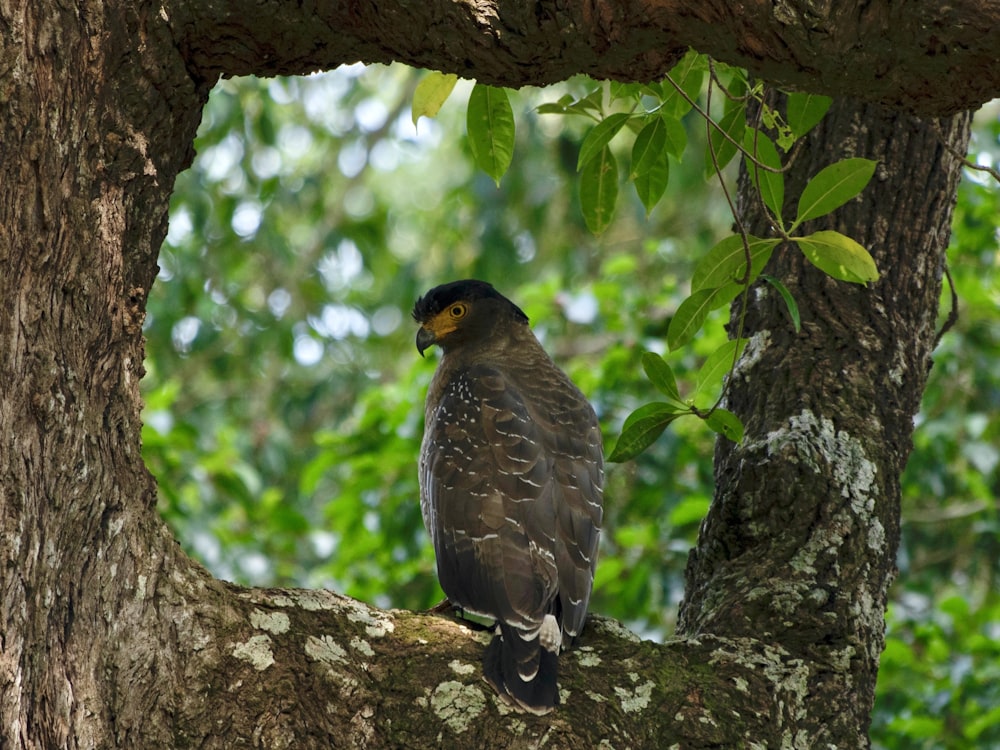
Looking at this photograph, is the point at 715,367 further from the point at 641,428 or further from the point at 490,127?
the point at 490,127

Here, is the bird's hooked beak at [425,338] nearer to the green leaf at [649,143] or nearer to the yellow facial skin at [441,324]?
the yellow facial skin at [441,324]

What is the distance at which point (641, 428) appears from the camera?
3215 millimetres

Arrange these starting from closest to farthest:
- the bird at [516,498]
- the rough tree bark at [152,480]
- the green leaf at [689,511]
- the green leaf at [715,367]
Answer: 1. the rough tree bark at [152,480]
2. the green leaf at [715,367]
3. the bird at [516,498]
4. the green leaf at [689,511]

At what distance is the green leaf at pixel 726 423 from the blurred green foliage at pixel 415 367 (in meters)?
0.80

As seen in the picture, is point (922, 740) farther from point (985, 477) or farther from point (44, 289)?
point (44, 289)

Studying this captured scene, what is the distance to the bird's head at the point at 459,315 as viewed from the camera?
204 inches

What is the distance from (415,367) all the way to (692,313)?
4414mm

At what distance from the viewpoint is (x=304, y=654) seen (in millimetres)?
2555

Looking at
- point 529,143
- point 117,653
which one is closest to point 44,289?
point 117,653

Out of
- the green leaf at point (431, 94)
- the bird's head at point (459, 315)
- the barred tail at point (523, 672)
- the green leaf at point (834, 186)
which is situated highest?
the bird's head at point (459, 315)

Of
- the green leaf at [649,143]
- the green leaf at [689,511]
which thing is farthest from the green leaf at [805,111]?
the green leaf at [689,511]

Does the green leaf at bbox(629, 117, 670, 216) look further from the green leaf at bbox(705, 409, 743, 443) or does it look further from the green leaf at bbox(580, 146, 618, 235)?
the green leaf at bbox(705, 409, 743, 443)

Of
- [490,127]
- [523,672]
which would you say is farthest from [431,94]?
[523,672]

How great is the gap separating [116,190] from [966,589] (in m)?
→ 7.60
